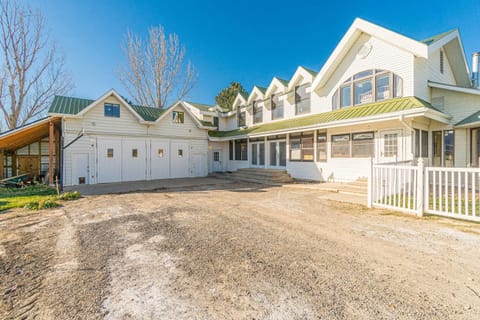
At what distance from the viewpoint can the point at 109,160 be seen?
44.1 ft

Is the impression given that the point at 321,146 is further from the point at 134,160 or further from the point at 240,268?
the point at 134,160

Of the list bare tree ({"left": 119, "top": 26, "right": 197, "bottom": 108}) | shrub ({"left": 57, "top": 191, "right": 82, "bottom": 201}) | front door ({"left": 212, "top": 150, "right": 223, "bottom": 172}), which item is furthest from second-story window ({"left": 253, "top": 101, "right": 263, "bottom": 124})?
shrub ({"left": 57, "top": 191, "right": 82, "bottom": 201})

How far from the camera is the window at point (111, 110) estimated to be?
13.2 meters

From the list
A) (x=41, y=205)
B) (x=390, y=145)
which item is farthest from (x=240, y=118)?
(x=41, y=205)

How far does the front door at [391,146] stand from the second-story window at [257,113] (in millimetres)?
8731

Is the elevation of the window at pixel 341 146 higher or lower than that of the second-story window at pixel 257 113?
lower

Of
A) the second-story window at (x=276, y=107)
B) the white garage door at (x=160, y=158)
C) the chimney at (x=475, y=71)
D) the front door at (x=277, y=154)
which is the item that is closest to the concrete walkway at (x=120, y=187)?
the white garage door at (x=160, y=158)

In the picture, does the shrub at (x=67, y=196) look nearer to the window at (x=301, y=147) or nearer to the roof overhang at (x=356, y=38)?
the window at (x=301, y=147)

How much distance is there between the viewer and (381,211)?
612cm

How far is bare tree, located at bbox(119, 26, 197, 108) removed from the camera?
2223cm

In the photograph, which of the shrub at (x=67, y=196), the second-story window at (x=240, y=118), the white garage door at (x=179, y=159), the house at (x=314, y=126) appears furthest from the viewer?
the second-story window at (x=240, y=118)

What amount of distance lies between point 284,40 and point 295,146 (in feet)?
48.3

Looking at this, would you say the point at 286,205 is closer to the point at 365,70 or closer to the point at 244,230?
the point at 244,230

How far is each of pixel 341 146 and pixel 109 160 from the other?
1387 cm
